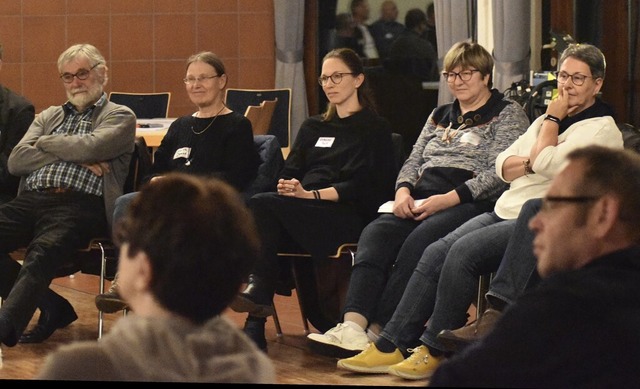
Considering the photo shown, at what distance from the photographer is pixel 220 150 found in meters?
4.61

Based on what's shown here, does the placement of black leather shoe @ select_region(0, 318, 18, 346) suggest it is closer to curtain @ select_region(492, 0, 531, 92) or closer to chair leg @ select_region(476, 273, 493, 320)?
chair leg @ select_region(476, 273, 493, 320)

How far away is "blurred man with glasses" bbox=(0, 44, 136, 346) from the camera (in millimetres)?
4496

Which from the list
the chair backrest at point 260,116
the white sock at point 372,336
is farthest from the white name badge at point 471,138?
the chair backrest at point 260,116

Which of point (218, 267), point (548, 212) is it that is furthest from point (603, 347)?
point (218, 267)

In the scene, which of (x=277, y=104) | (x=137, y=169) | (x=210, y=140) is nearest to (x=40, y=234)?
(x=137, y=169)

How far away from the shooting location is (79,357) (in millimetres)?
1347

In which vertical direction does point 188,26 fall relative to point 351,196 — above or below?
above

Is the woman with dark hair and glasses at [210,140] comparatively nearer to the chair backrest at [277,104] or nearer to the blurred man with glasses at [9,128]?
the blurred man with glasses at [9,128]

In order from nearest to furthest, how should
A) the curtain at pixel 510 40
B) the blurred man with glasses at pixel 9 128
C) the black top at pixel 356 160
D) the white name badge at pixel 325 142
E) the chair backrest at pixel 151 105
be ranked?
the black top at pixel 356 160 → the white name badge at pixel 325 142 → the blurred man with glasses at pixel 9 128 → the curtain at pixel 510 40 → the chair backrest at pixel 151 105

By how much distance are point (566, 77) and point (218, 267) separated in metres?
2.73

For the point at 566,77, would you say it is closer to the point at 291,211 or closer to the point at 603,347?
the point at 291,211

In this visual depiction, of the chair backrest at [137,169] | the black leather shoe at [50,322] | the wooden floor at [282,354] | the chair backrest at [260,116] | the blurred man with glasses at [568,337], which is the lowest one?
the wooden floor at [282,354]

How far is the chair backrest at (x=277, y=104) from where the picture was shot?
8.20m

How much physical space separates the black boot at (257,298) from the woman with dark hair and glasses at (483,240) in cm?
42
